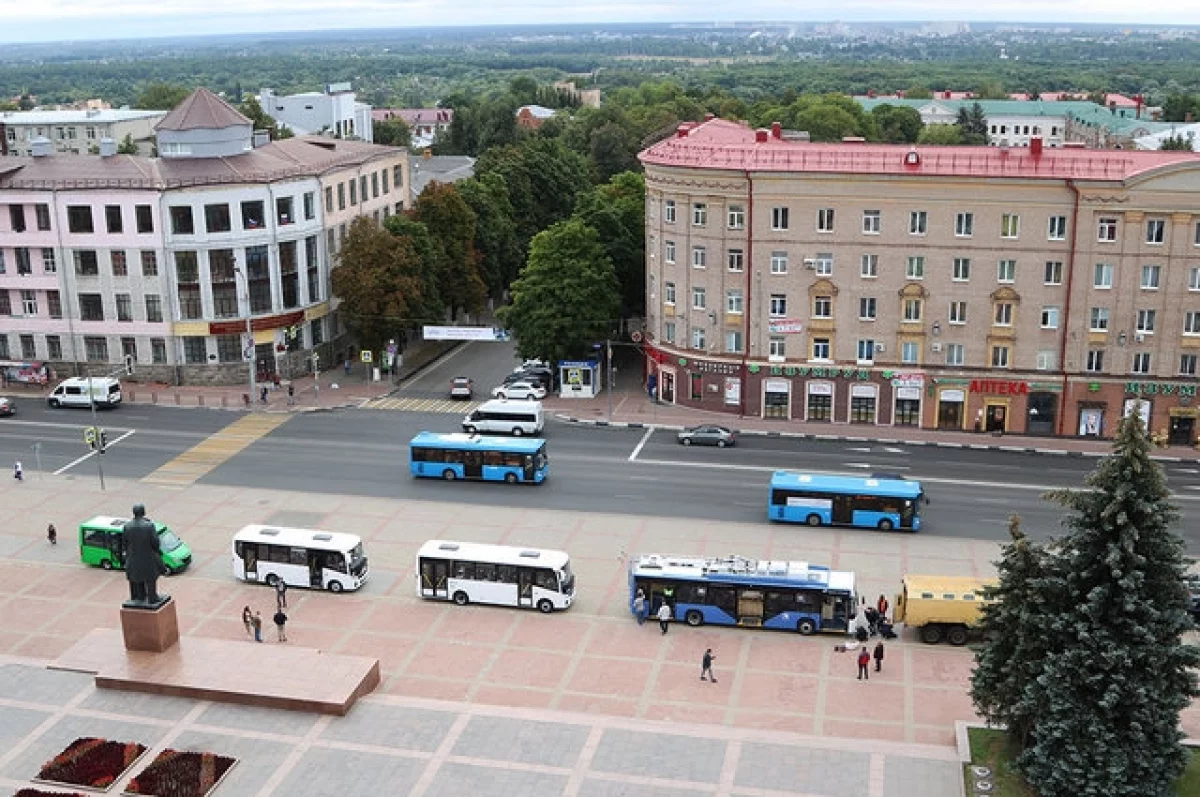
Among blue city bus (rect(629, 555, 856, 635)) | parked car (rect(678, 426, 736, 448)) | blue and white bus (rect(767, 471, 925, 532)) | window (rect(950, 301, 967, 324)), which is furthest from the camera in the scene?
window (rect(950, 301, 967, 324))

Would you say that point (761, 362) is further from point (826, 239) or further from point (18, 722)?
point (18, 722)

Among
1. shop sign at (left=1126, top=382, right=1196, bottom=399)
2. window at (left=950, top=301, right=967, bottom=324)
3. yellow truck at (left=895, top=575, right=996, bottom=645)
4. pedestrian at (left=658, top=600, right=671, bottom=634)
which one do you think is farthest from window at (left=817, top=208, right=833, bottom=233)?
pedestrian at (left=658, top=600, right=671, bottom=634)

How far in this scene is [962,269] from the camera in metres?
75.7

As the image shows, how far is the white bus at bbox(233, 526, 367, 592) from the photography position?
5450 centimetres

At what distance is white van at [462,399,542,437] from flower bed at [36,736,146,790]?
38634 mm

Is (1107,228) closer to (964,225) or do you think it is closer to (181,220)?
(964,225)

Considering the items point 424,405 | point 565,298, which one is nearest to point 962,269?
point 565,298

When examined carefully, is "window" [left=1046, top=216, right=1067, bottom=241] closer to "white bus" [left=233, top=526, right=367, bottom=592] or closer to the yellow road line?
"white bus" [left=233, top=526, right=367, bottom=592]

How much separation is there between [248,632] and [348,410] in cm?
3514

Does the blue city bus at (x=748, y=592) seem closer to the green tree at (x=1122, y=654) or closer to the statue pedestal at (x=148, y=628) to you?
the green tree at (x=1122, y=654)

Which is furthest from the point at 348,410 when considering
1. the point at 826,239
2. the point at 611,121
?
the point at 611,121

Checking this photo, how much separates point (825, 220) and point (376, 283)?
33410 millimetres

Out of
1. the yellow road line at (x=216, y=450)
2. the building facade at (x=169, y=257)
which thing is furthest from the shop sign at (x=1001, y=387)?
the building facade at (x=169, y=257)

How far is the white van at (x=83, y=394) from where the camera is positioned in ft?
275
